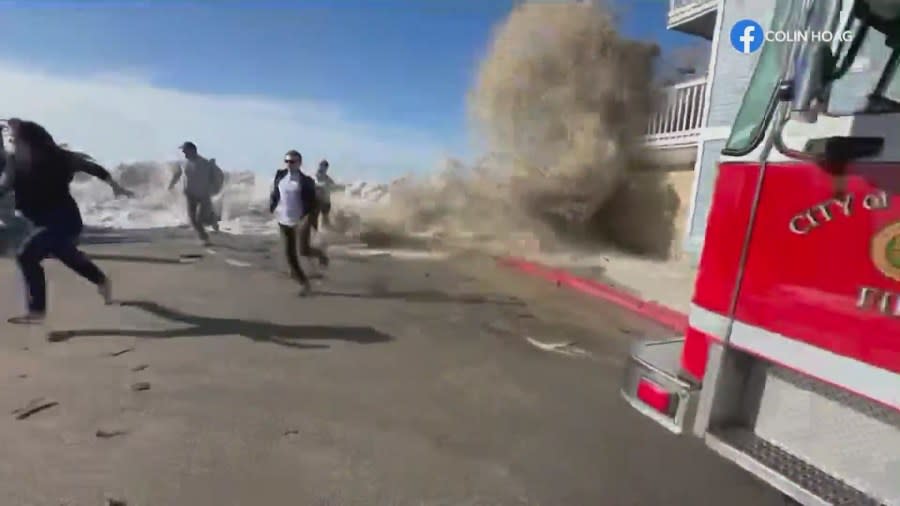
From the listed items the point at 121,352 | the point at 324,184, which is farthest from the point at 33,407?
the point at 324,184

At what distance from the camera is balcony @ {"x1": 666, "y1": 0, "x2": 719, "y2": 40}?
11.5 metres

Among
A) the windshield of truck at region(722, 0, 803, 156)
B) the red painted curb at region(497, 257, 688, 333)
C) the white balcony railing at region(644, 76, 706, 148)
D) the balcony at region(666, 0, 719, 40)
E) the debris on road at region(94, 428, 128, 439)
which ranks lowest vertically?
the debris on road at region(94, 428, 128, 439)

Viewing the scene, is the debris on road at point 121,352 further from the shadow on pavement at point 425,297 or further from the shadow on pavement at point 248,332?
the shadow on pavement at point 425,297

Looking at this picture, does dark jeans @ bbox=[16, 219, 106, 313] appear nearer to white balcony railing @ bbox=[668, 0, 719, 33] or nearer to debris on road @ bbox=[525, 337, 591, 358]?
debris on road @ bbox=[525, 337, 591, 358]

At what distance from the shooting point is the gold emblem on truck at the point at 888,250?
5.13 feet

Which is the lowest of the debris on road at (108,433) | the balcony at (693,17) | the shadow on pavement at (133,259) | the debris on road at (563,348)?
the shadow on pavement at (133,259)

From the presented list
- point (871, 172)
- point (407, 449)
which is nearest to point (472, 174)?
point (407, 449)

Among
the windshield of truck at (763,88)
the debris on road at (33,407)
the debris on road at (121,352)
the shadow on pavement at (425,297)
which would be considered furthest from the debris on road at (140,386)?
the windshield of truck at (763,88)

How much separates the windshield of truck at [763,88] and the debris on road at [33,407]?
373 centimetres

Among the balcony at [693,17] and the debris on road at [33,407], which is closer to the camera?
the debris on road at [33,407]

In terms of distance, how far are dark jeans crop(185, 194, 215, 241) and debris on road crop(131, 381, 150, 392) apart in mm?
6043

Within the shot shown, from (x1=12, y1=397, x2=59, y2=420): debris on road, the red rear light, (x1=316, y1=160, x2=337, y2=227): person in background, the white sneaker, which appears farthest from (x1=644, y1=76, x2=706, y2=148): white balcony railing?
(x1=12, y1=397, x2=59, y2=420): debris on road

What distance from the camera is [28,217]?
4.04m

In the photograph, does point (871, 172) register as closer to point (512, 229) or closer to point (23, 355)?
point (23, 355)
